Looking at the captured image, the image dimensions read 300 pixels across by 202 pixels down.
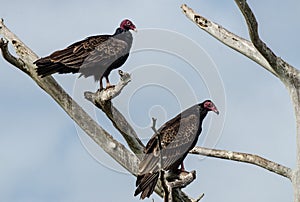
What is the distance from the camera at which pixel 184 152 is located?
27.2 feet

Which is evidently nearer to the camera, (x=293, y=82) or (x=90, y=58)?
(x=90, y=58)

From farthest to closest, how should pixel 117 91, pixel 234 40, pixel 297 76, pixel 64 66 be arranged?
pixel 234 40, pixel 297 76, pixel 64 66, pixel 117 91

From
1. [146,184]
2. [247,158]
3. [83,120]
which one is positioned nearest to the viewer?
[146,184]

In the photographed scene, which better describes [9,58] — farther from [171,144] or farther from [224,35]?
[224,35]

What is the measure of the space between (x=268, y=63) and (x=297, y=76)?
0.38 m

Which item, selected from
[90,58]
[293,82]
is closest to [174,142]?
[90,58]

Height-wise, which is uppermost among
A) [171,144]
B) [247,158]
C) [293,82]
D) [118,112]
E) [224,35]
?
[224,35]

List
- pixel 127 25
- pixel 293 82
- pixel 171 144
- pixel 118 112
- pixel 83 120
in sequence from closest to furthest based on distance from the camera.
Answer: pixel 118 112, pixel 171 144, pixel 83 120, pixel 293 82, pixel 127 25

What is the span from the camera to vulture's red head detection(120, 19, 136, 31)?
9.56 m

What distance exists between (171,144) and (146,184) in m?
0.81

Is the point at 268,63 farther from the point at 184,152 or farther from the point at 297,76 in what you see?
the point at 184,152

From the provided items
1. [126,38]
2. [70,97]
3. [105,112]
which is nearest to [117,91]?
[105,112]

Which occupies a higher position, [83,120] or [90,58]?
[90,58]

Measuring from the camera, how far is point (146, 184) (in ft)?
24.5
